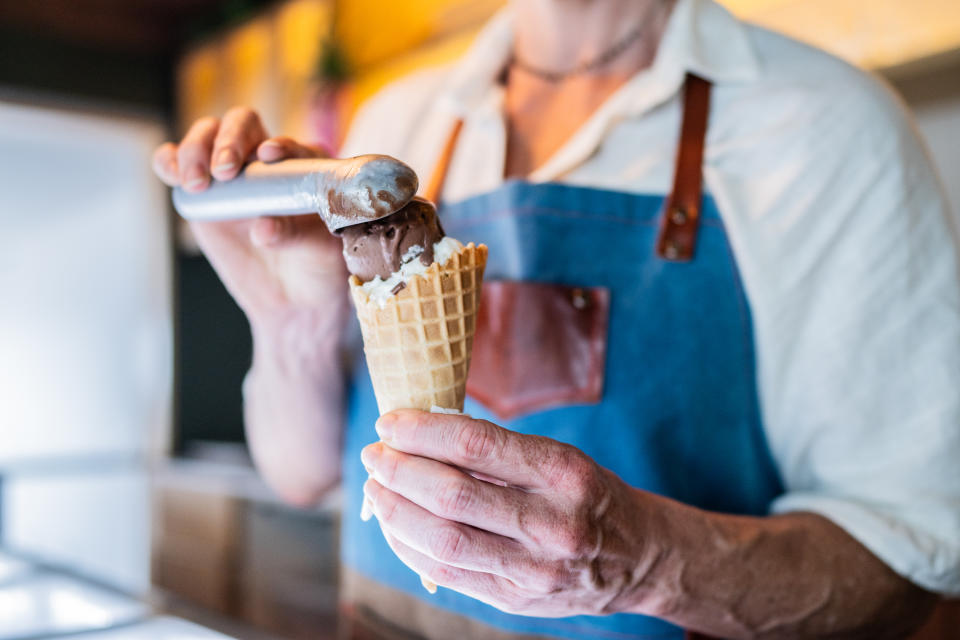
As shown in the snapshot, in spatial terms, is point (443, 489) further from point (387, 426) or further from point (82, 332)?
point (82, 332)

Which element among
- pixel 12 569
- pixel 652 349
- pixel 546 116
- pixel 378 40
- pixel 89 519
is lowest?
pixel 89 519

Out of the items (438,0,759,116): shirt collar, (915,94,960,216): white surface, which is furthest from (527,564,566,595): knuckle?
(915,94,960,216): white surface

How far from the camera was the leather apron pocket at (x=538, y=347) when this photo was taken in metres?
0.97

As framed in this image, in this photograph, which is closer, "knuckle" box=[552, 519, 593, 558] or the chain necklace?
"knuckle" box=[552, 519, 593, 558]

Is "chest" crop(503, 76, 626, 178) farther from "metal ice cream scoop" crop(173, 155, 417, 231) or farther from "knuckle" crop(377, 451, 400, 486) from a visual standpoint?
"knuckle" crop(377, 451, 400, 486)

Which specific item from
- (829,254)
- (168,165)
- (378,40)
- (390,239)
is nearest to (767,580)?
(829,254)

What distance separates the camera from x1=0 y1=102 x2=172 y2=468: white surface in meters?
4.11

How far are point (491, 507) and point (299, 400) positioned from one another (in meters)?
0.61

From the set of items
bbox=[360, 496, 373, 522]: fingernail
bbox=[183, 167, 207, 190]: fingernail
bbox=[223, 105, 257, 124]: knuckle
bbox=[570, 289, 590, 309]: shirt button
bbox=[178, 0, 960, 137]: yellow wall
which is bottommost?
bbox=[360, 496, 373, 522]: fingernail

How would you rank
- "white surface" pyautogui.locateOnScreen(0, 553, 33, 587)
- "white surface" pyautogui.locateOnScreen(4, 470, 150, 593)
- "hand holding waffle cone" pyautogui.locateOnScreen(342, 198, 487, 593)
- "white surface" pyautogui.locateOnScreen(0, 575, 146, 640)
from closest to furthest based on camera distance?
"hand holding waffle cone" pyautogui.locateOnScreen(342, 198, 487, 593), "white surface" pyautogui.locateOnScreen(0, 575, 146, 640), "white surface" pyautogui.locateOnScreen(0, 553, 33, 587), "white surface" pyautogui.locateOnScreen(4, 470, 150, 593)

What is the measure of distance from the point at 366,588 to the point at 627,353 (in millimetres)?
521

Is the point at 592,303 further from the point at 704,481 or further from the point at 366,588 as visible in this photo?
the point at 366,588

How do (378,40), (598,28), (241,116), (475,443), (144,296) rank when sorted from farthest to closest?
1. (144,296)
2. (378,40)
3. (598,28)
4. (241,116)
5. (475,443)

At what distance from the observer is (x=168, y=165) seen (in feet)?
2.63
